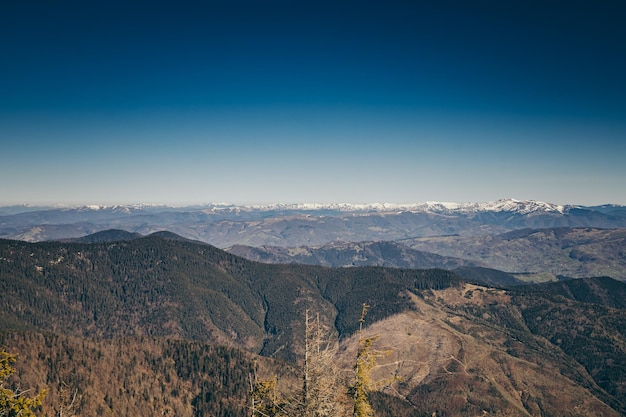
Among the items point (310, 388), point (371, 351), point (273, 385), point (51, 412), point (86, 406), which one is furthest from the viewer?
point (86, 406)

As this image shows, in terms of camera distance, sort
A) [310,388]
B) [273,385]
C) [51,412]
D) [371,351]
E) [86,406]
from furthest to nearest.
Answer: [86,406] → [51,412] → [273,385] → [371,351] → [310,388]

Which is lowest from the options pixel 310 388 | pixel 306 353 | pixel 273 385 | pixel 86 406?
pixel 86 406

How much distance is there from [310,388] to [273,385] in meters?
8.61

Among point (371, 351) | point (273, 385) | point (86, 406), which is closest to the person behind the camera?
point (371, 351)

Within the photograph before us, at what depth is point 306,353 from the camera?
30.1m

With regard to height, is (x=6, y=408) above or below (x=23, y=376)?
above

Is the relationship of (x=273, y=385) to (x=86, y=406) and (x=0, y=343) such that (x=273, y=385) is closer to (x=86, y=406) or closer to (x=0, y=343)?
(x=86, y=406)

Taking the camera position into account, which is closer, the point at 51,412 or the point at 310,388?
the point at 310,388

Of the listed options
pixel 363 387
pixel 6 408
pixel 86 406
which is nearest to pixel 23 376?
pixel 86 406

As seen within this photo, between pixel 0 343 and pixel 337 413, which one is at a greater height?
pixel 337 413

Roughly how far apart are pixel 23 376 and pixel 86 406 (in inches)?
1393

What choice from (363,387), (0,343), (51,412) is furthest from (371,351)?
(0,343)

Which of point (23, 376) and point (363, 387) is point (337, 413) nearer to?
point (363, 387)

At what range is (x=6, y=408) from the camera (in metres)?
30.3
